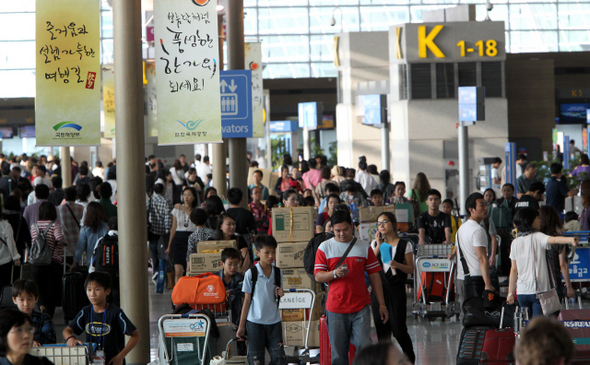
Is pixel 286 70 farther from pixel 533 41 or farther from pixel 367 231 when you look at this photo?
pixel 367 231

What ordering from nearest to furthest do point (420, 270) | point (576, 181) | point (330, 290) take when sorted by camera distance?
point (330, 290), point (420, 270), point (576, 181)

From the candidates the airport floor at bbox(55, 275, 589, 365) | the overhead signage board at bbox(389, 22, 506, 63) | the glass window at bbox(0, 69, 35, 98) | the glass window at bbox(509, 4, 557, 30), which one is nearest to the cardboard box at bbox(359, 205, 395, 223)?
the airport floor at bbox(55, 275, 589, 365)

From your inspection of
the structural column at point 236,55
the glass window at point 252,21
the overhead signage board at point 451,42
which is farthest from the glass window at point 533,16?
the structural column at point 236,55

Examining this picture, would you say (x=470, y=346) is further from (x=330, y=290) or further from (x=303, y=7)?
(x=303, y=7)

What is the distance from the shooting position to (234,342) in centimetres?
667

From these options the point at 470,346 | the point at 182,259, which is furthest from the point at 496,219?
the point at 470,346

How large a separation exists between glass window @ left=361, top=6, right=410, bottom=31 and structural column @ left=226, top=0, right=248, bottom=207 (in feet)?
100

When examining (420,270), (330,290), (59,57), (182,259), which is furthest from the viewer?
(182,259)

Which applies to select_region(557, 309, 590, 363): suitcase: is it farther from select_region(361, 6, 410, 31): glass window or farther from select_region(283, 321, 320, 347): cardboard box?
select_region(361, 6, 410, 31): glass window

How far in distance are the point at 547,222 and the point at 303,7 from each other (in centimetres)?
3506

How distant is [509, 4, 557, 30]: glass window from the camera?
1619 inches

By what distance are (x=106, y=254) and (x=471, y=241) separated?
402 centimetres

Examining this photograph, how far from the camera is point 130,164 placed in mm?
6832

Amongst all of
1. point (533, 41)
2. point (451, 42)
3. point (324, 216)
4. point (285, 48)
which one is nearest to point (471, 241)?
point (324, 216)
